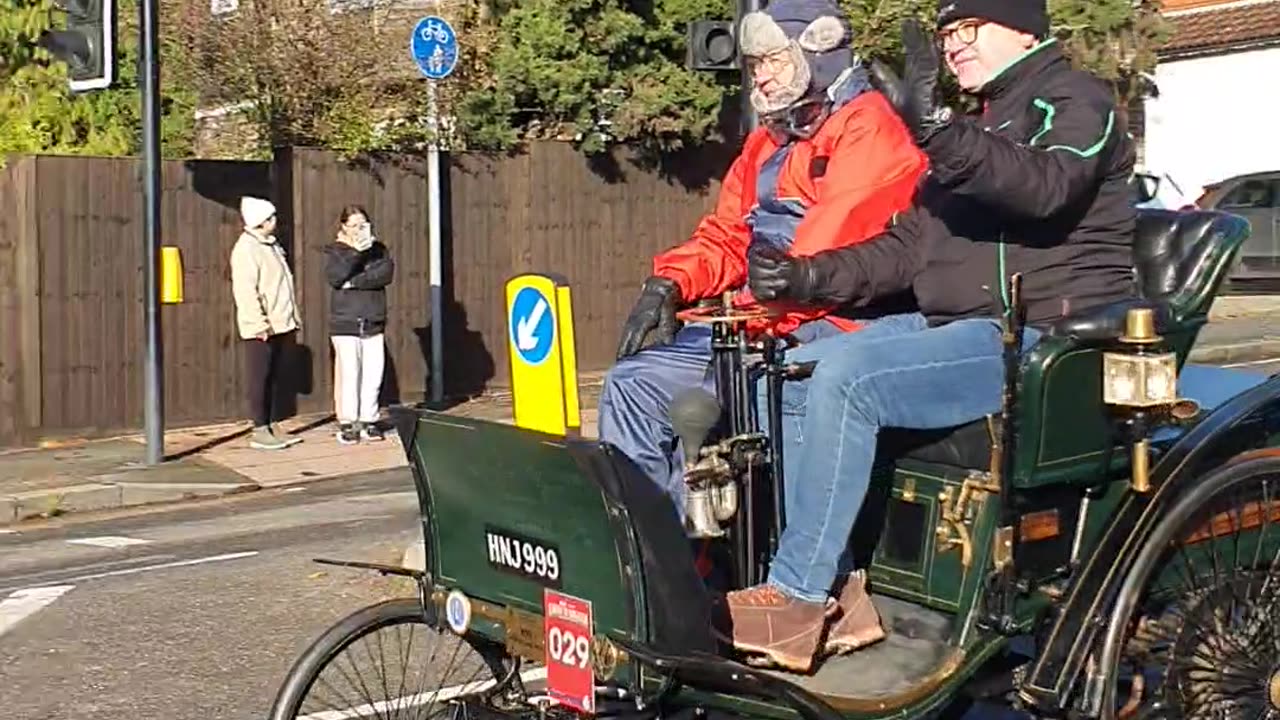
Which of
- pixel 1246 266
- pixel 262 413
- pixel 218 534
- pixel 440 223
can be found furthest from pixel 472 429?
pixel 1246 266

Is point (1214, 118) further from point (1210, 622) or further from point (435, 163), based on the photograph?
Answer: point (1210, 622)

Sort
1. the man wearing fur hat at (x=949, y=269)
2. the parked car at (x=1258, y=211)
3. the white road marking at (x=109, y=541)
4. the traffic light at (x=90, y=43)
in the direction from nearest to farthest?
the man wearing fur hat at (x=949, y=269) → the white road marking at (x=109, y=541) → the traffic light at (x=90, y=43) → the parked car at (x=1258, y=211)

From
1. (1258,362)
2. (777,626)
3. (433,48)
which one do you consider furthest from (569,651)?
(1258,362)

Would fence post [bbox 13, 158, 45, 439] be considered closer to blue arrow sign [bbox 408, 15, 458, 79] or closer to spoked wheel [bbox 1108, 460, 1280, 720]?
blue arrow sign [bbox 408, 15, 458, 79]

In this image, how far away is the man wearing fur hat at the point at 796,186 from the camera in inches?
195

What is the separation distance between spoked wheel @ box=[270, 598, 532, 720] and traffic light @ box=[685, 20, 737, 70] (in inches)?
259

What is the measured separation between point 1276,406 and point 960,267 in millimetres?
900

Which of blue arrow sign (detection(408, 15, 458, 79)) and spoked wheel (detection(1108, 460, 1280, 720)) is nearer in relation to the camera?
spoked wheel (detection(1108, 460, 1280, 720))

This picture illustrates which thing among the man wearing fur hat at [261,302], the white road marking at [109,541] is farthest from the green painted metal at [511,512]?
the man wearing fur hat at [261,302]

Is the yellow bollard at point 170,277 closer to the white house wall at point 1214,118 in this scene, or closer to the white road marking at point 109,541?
the white road marking at point 109,541

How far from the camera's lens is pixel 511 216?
1708cm

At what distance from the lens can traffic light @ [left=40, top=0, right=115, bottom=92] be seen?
1192 cm

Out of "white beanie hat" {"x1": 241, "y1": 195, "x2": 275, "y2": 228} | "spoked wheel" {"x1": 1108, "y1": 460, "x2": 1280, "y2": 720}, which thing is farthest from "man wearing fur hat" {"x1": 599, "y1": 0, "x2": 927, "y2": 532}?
"white beanie hat" {"x1": 241, "y1": 195, "x2": 275, "y2": 228}

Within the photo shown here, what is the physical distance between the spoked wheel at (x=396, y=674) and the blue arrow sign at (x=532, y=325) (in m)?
0.72
